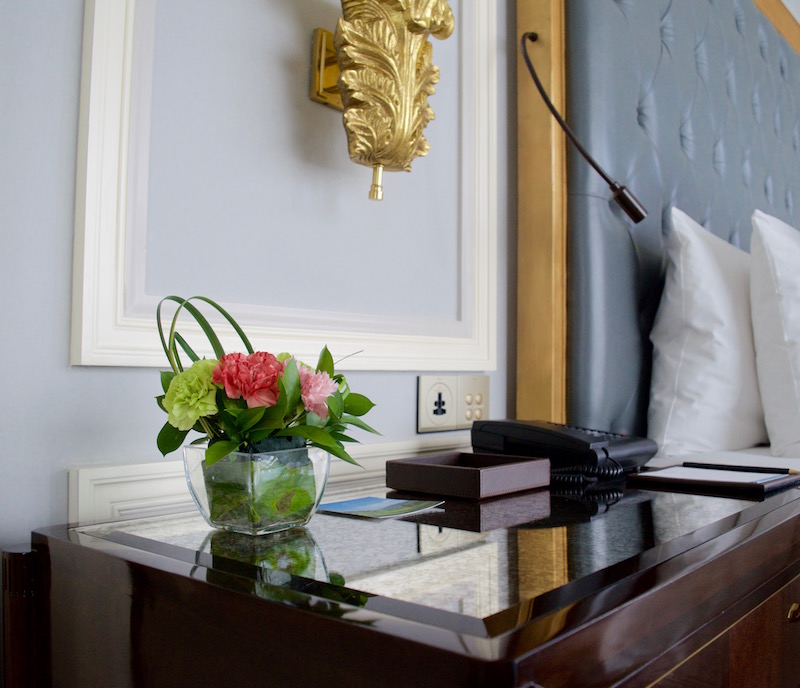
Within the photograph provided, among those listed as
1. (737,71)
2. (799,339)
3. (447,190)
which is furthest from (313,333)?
(737,71)

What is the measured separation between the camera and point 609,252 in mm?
1237

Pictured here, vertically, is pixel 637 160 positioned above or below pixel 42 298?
above

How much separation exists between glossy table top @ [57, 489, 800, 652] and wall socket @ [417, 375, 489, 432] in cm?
32

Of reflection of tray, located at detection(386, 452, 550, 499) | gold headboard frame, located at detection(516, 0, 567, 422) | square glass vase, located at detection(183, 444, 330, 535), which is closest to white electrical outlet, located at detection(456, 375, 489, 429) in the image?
gold headboard frame, located at detection(516, 0, 567, 422)

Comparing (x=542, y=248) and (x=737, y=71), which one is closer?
(x=542, y=248)

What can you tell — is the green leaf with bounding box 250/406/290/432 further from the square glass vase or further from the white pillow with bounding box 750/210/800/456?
the white pillow with bounding box 750/210/800/456

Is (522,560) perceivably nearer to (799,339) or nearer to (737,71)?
(799,339)

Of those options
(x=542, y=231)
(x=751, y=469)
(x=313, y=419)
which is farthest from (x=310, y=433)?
(x=542, y=231)

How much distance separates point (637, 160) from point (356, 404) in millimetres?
923

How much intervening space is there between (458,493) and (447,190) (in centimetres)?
53

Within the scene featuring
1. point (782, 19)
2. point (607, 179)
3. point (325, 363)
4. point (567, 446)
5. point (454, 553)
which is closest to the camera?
point (454, 553)

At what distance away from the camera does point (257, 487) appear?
1.79 feet

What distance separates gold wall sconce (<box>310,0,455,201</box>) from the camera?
0.88m

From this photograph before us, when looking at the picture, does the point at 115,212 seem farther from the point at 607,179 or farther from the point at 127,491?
the point at 607,179
